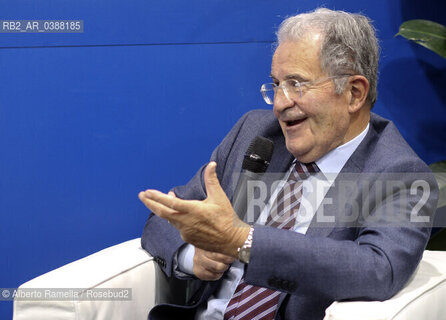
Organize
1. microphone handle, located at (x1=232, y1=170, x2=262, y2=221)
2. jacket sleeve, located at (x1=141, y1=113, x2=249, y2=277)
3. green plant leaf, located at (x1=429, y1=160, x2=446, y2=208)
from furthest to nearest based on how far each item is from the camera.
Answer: green plant leaf, located at (x1=429, y1=160, x2=446, y2=208) → jacket sleeve, located at (x1=141, y1=113, x2=249, y2=277) → microphone handle, located at (x1=232, y1=170, x2=262, y2=221)

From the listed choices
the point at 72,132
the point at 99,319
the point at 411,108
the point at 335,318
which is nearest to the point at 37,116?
the point at 72,132

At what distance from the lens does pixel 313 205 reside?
1.57 metres

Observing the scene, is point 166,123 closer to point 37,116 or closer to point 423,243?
point 37,116

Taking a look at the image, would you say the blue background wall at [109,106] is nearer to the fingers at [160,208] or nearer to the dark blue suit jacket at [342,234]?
the dark blue suit jacket at [342,234]

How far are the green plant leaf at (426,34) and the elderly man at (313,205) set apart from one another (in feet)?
2.57

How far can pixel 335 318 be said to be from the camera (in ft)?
4.03

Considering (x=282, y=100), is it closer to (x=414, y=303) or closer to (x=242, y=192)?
(x=242, y=192)

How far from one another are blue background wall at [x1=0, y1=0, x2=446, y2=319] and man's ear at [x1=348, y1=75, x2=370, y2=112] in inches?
31.4

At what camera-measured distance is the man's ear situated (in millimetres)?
1558

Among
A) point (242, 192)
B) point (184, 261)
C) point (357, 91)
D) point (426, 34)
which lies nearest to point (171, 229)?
point (184, 261)

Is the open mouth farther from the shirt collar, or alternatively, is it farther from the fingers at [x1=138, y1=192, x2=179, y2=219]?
the fingers at [x1=138, y1=192, x2=179, y2=219]

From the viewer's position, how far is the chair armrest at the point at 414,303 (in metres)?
1.23

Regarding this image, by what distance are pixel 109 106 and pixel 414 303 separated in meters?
1.30

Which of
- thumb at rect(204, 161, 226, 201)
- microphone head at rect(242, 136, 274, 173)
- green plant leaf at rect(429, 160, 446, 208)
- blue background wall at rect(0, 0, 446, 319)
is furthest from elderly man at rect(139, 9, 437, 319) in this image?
green plant leaf at rect(429, 160, 446, 208)
